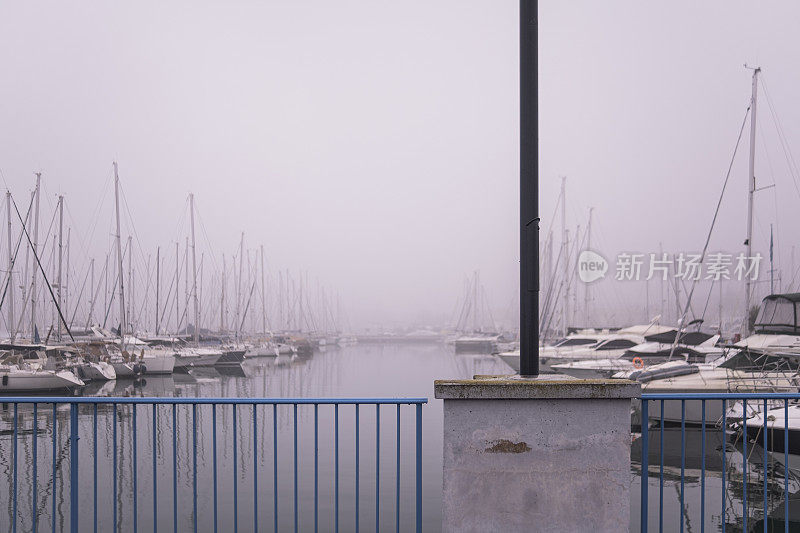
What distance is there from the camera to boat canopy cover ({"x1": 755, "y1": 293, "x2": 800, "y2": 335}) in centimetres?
2422

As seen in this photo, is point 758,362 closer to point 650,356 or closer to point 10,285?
point 650,356

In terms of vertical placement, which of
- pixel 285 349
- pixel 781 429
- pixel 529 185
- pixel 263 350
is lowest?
pixel 285 349

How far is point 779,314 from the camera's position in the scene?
24.8 metres

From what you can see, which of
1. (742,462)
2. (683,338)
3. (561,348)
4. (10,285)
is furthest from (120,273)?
(742,462)

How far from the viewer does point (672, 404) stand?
2270 cm

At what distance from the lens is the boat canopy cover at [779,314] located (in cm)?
2422

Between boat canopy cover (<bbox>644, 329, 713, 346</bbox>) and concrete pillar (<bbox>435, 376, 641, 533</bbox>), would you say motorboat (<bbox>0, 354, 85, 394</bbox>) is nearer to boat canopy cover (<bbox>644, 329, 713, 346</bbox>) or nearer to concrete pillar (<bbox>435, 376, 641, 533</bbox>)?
boat canopy cover (<bbox>644, 329, 713, 346</bbox>)

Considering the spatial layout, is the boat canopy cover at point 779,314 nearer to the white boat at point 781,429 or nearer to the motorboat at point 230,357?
the white boat at point 781,429

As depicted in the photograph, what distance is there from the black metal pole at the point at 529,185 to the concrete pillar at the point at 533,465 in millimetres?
496

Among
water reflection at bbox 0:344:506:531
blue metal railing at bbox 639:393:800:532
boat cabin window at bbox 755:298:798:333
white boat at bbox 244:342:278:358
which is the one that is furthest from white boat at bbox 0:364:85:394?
white boat at bbox 244:342:278:358

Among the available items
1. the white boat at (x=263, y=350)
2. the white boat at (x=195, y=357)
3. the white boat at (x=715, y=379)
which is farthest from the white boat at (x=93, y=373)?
the white boat at (x=715, y=379)

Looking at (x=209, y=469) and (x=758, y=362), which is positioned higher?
(x=758, y=362)

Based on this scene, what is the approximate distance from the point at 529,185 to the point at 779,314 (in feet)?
75.3

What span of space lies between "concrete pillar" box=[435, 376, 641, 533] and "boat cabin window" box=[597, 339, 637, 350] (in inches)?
1582
